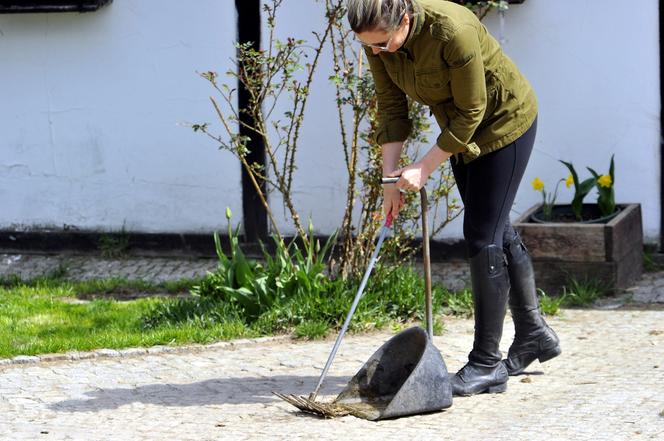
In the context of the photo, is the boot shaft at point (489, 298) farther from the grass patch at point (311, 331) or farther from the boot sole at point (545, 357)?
the grass patch at point (311, 331)

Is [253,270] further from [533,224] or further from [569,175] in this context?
[569,175]

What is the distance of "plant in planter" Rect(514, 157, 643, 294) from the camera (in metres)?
6.78

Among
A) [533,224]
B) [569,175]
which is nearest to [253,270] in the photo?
[533,224]

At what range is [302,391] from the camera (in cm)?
516

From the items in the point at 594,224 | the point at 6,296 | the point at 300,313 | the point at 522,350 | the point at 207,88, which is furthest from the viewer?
the point at 207,88

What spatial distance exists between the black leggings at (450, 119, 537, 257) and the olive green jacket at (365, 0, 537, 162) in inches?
2.1

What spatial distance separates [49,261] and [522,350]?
4.27 metres

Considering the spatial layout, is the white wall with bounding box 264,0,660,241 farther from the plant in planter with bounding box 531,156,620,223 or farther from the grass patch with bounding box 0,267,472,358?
the grass patch with bounding box 0,267,472,358

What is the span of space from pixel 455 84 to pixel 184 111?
405cm

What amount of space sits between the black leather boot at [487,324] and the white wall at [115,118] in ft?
11.6

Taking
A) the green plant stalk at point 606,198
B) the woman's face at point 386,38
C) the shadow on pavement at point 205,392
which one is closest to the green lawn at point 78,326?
the shadow on pavement at point 205,392

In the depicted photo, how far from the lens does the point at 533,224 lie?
6902 millimetres

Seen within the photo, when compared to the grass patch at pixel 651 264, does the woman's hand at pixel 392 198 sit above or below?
above

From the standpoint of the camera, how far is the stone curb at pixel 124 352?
5758mm
